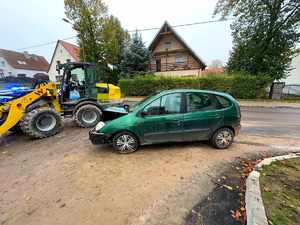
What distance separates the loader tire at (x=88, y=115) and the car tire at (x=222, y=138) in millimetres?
4530

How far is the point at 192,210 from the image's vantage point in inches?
105

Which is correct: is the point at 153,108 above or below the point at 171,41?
below

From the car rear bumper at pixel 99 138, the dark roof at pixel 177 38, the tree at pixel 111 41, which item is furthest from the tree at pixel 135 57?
the car rear bumper at pixel 99 138

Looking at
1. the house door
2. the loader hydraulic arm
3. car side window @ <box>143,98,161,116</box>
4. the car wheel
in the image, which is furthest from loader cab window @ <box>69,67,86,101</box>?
the house door

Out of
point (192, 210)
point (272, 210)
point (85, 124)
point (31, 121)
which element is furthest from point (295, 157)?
point (31, 121)

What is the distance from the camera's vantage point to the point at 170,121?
4555 millimetres

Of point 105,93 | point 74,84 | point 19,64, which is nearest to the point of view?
point 74,84

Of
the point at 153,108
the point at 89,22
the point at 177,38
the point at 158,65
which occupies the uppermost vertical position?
the point at 89,22

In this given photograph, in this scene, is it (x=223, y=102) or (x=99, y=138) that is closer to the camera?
(x=99, y=138)

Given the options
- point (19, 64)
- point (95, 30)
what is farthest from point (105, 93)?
point (19, 64)

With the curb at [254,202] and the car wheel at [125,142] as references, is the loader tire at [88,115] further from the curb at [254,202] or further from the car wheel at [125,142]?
the curb at [254,202]

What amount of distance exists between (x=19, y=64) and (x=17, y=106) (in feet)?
143

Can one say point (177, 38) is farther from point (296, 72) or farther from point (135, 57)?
point (296, 72)

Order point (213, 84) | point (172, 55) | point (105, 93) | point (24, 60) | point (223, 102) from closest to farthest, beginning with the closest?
point (223, 102), point (105, 93), point (213, 84), point (172, 55), point (24, 60)
